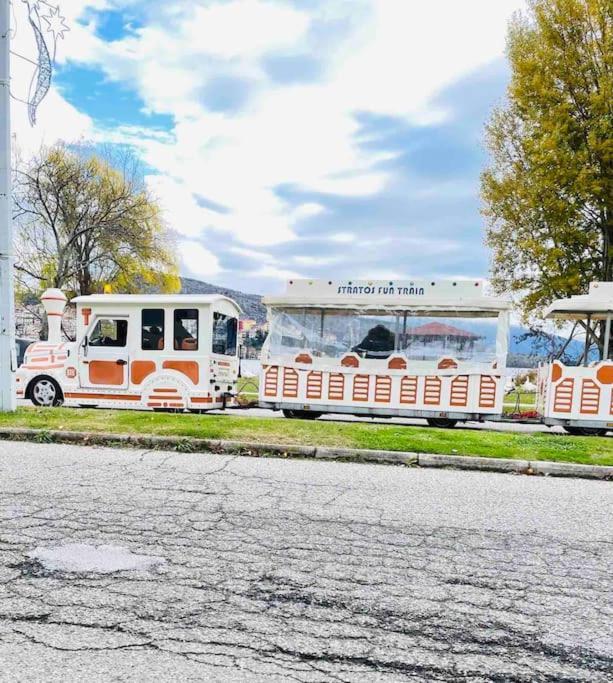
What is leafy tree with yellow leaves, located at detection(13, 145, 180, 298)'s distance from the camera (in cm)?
2877

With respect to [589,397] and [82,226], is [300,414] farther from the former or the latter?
[82,226]

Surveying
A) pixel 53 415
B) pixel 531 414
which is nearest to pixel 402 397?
pixel 531 414

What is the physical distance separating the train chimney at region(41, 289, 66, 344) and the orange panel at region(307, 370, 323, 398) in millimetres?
6141

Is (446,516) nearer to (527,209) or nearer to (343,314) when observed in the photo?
(343,314)

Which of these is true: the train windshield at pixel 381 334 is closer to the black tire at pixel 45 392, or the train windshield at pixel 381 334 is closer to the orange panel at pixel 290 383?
the orange panel at pixel 290 383

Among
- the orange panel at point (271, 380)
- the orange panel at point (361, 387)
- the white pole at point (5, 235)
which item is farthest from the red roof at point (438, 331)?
the white pole at point (5, 235)

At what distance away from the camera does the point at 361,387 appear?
11.9 meters

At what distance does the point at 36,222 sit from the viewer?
29.8m

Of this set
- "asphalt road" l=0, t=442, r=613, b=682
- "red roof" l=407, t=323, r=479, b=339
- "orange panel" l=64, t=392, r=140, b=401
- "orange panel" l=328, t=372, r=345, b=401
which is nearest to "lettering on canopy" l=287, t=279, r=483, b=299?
"red roof" l=407, t=323, r=479, b=339

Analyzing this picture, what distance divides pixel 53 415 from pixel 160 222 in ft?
77.5

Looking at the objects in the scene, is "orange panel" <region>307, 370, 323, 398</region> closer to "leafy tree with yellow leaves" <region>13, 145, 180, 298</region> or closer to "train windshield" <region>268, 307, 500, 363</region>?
"train windshield" <region>268, 307, 500, 363</region>

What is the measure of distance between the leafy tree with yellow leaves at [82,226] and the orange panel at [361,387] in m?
21.0

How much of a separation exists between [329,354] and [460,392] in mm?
2873

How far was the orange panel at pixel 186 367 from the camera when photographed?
1198 cm
